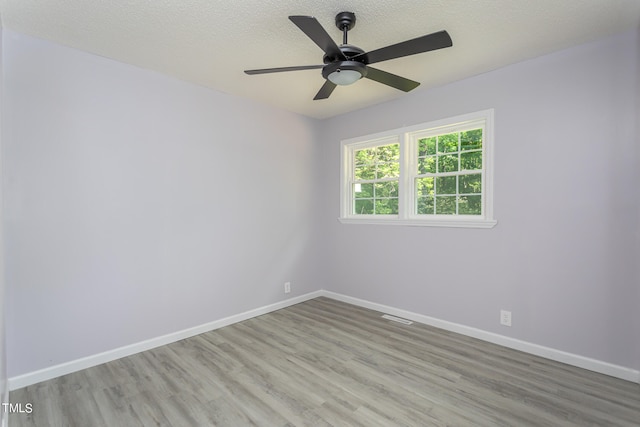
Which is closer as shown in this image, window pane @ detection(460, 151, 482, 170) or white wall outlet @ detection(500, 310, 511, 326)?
white wall outlet @ detection(500, 310, 511, 326)

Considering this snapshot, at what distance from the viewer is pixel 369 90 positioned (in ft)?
11.3

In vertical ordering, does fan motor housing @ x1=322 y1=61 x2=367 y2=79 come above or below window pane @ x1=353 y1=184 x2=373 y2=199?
above

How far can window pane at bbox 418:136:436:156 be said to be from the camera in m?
3.56

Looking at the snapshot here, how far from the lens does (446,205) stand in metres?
3.46

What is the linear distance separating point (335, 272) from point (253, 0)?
11.4 feet

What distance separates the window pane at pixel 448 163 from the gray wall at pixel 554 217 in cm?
45

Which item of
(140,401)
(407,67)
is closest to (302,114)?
(407,67)

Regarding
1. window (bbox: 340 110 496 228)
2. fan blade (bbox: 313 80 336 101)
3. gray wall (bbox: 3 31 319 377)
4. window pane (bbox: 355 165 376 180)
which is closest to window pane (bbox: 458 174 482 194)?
window (bbox: 340 110 496 228)

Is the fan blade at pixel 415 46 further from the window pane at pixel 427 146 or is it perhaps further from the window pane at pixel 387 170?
the window pane at pixel 387 170

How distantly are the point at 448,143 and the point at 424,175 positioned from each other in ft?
1.44

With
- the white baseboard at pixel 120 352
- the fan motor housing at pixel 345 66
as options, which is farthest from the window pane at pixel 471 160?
the white baseboard at pixel 120 352

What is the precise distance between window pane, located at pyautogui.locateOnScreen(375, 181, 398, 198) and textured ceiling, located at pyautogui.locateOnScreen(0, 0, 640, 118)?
1386 millimetres

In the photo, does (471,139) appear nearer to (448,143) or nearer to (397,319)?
(448,143)

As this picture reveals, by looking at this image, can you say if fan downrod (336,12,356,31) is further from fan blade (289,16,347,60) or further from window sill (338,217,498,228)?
window sill (338,217,498,228)
